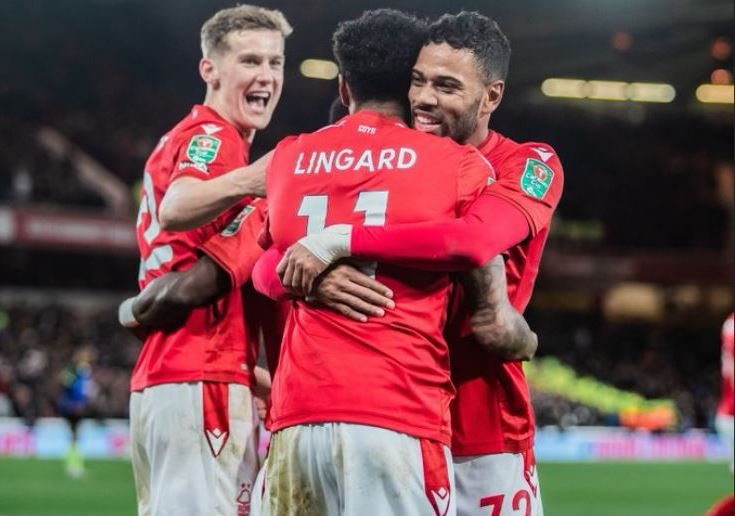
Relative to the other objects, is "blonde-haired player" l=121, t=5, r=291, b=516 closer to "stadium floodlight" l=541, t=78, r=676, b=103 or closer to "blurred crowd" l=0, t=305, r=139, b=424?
"blurred crowd" l=0, t=305, r=139, b=424

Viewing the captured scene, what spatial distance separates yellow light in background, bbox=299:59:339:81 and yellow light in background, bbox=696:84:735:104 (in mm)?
10335

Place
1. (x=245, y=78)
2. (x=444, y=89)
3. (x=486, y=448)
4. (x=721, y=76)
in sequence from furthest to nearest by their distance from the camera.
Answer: (x=721, y=76)
(x=245, y=78)
(x=486, y=448)
(x=444, y=89)

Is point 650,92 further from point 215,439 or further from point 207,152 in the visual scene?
point 215,439

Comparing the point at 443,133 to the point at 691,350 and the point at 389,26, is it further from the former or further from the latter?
the point at 691,350

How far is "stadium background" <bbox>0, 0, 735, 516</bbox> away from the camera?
22.0 meters

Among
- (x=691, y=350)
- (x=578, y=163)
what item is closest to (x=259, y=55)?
(x=578, y=163)

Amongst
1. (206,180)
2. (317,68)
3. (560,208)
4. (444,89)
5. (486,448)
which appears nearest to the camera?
(444,89)

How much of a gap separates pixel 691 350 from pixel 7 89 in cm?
1858

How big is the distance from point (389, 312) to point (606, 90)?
29.2m

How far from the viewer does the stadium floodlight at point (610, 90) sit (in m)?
30.7

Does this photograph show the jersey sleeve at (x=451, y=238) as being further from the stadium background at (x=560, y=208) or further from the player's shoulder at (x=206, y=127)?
the stadium background at (x=560, y=208)

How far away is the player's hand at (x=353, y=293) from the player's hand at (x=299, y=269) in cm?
4

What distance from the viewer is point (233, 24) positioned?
488 centimetres

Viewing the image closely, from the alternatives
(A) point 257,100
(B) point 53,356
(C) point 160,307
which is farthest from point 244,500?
(B) point 53,356
